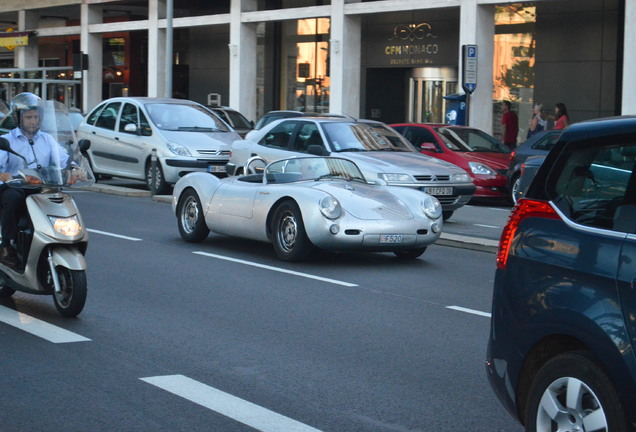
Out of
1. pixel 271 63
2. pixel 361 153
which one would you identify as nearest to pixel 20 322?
pixel 361 153

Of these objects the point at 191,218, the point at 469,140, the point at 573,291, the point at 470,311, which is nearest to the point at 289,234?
the point at 191,218

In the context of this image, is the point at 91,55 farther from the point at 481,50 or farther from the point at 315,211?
the point at 315,211

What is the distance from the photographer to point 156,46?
3906 centimetres

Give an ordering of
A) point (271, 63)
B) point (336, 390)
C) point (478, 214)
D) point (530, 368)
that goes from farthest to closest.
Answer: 1. point (271, 63)
2. point (478, 214)
3. point (336, 390)
4. point (530, 368)

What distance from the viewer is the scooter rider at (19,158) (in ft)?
27.3

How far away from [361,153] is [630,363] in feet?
41.8

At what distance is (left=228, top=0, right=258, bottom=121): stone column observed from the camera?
118ft

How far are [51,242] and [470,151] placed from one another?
14131 mm

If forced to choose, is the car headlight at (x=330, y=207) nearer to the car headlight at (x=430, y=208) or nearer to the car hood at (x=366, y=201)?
the car hood at (x=366, y=201)

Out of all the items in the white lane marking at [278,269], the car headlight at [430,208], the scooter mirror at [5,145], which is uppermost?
the scooter mirror at [5,145]

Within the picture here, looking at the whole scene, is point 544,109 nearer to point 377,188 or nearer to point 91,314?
point 377,188

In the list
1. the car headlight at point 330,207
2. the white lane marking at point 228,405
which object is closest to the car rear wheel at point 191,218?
the car headlight at point 330,207

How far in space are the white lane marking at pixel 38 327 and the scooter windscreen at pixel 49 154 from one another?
1.03m

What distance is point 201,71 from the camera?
4316 cm
